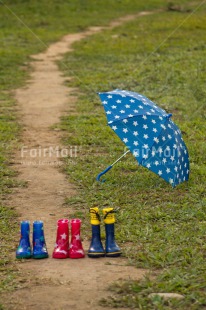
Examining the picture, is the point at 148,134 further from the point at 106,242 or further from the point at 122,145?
the point at 122,145

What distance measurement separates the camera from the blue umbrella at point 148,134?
7.29 m

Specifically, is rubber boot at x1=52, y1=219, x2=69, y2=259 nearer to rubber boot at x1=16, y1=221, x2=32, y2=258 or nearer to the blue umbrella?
rubber boot at x1=16, y1=221, x2=32, y2=258

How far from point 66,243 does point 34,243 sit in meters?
0.22

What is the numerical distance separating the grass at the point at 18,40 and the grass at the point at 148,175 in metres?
0.65

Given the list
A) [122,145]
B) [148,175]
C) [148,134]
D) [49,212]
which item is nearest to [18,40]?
[122,145]

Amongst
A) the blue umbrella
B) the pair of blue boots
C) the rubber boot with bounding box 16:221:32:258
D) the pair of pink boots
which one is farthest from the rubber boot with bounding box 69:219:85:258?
the blue umbrella

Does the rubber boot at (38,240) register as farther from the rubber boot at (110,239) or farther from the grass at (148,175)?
the grass at (148,175)

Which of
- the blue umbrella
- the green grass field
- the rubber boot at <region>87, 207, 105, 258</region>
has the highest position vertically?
the blue umbrella

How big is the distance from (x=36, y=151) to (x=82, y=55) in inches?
370

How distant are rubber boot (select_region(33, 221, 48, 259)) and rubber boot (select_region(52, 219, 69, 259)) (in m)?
0.09

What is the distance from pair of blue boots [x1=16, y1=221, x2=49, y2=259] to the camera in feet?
18.6

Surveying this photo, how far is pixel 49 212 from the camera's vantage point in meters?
6.95

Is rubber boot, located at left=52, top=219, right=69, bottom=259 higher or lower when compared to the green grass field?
higher

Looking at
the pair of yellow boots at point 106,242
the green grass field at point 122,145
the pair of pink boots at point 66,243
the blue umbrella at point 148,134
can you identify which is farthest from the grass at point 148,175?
the pair of pink boots at point 66,243
